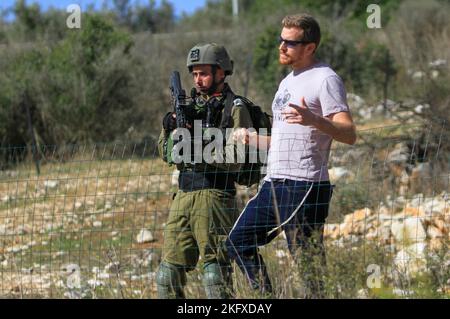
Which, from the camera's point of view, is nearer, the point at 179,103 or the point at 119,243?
the point at 179,103

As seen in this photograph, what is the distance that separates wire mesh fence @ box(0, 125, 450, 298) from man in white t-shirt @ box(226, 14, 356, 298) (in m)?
0.18

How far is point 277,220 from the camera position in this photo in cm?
530

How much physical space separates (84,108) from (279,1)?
73.5 ft

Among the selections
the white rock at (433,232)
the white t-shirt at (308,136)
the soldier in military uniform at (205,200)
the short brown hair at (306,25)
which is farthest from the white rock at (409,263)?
the short brown hair at (306,25)

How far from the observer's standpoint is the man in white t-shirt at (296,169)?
527 cm

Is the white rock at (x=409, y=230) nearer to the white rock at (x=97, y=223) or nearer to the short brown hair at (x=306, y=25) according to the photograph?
the short brown hair at (x=306, y=25)

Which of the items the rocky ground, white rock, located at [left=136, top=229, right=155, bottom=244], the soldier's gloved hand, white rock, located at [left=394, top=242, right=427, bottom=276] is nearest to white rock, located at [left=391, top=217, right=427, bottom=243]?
the rocky ground

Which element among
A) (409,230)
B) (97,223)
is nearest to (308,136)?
(409,230)

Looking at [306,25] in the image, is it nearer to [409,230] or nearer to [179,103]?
[179,103]

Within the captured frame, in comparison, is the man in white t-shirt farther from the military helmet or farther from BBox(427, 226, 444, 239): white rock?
BBox(427, 226, 444, 239): white rock

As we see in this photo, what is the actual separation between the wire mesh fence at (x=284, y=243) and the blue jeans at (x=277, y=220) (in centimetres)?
15

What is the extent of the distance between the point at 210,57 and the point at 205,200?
0.88 metres
